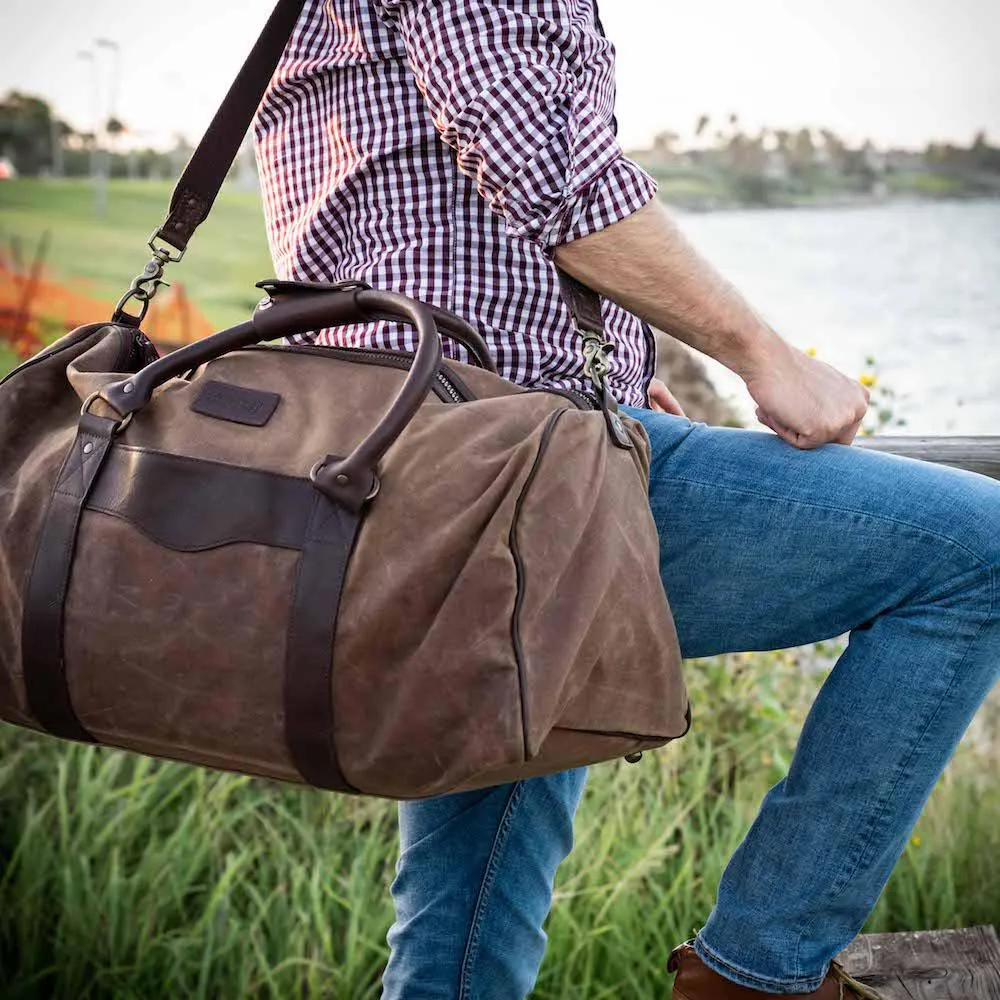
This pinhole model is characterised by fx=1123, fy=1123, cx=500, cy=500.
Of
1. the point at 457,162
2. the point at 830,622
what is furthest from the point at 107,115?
the point at 830,622

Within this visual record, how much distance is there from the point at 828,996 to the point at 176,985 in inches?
53.8

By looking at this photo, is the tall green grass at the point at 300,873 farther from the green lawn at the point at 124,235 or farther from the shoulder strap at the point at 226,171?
the green lawn at the point at 124,235

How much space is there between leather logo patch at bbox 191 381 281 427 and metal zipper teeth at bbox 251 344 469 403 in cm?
7

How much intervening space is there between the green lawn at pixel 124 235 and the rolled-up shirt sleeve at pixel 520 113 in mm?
3408

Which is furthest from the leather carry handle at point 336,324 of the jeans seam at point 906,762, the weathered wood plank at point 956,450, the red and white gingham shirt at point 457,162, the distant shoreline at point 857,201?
the distant shoreline at point 857,201

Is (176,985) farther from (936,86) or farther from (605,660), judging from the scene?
(936,86)

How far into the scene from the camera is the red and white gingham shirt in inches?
42.4

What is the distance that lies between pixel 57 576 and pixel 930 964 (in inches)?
56.7

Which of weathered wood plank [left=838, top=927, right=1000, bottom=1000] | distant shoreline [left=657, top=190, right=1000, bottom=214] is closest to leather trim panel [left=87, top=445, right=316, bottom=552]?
weathered wood plank [left=838, top=927, right=1000, bottom=1000]

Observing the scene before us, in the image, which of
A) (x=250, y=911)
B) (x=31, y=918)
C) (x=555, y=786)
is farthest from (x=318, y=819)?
(x=555, y=786)

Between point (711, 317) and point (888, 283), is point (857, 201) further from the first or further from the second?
point (711, 317)

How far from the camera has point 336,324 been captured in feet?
3.60

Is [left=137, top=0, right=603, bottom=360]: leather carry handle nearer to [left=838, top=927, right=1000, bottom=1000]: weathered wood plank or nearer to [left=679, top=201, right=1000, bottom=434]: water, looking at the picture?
[left=838, top=927, right=1000, bottom=1000]: weathered wood plank

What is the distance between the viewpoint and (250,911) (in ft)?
7.25
